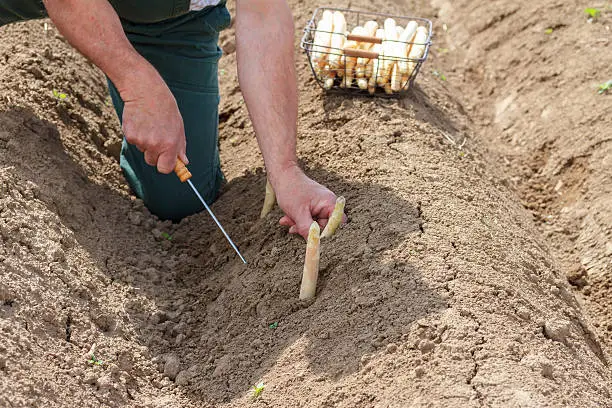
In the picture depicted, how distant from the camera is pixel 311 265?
286 cm

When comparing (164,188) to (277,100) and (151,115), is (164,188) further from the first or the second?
(151,115)

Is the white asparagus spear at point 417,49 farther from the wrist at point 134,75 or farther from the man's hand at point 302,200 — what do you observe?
the wrist at point 134,75

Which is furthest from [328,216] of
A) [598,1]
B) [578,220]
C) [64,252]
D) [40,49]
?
[598,1]

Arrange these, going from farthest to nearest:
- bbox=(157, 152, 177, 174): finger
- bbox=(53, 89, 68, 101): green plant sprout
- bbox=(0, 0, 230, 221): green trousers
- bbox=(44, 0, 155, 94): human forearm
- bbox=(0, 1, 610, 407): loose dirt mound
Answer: bbox=(53, 89, 68, 101): green plant sprout, bbox=(0, 0, 230, 221): green trousers, bbox=(157, 152, 177, 174): finger, bbox=(44, 0, 155, 94): human forearm, bbox=(0, 1, 610, 407): loose dirt mound

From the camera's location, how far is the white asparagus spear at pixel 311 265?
9.10 ft

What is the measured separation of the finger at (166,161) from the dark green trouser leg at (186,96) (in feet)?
2.92

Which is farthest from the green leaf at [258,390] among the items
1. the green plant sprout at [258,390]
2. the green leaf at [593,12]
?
the green leaf at [593,12]

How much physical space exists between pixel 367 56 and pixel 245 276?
1425 millimetres

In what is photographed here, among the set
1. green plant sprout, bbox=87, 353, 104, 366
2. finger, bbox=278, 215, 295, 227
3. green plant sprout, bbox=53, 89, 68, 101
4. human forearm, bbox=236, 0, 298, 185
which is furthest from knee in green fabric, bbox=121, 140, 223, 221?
green plant sprout, bbox=87, 353, 104, 366

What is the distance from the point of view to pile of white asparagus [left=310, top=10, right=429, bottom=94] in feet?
13.6

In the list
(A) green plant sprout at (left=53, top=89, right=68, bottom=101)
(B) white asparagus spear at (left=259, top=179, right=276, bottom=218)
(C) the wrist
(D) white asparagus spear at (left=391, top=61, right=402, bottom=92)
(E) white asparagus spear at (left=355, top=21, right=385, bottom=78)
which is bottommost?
(B) white asparagus spear at (left=259, top=179, right=276, bottom=218)

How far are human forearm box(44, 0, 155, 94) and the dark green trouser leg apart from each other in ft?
2.88

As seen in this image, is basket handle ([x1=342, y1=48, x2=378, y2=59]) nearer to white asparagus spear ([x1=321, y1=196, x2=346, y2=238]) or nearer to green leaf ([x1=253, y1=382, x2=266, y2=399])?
white asparagus spear ([x1=321, y1=196, x2=346, y2=238])

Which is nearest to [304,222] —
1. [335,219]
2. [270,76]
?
[335,219]
